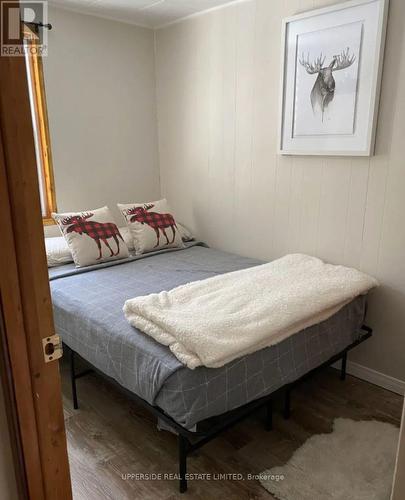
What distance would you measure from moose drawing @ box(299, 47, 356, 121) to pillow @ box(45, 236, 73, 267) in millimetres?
1938

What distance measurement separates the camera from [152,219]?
321 cm

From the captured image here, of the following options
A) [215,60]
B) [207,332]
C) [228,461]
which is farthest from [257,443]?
[215,60]

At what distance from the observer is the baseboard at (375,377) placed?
2489 mm

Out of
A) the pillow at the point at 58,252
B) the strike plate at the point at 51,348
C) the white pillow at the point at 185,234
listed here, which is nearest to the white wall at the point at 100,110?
the pillow at the point at 58,252

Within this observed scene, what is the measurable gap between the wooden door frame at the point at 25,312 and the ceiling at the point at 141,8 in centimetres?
254

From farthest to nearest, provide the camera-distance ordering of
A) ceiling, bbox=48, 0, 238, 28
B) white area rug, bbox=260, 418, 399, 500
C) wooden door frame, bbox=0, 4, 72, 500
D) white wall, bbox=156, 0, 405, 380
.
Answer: ceiling, bbox=48, 0, 238, 28 → white wall, bbox=156, 0, 405, 380 → white area rug, bbox=260, 418, 399, 500 → wooden door frame, bbox=0, 4, 72, 500

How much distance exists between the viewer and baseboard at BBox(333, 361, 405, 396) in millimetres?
2489

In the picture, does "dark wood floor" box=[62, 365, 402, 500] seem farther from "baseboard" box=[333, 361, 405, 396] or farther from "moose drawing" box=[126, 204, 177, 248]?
"moose drawing" box=[126, 204, 177, 248]

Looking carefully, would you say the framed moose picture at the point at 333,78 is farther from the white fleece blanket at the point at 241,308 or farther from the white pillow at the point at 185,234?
the white pillow at the point at 185,234

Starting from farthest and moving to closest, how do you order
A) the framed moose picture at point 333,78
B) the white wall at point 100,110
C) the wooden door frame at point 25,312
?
the white wall at point 100,110
the framed moose picture at point 333,78
the wooden door frame at point 25,312

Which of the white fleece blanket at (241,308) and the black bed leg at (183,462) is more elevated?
the white fleece blanket at (241,308)

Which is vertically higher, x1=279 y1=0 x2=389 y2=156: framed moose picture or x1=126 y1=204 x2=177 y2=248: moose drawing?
x1=279 y1=0 x2=389 y2=156: framed moose picture

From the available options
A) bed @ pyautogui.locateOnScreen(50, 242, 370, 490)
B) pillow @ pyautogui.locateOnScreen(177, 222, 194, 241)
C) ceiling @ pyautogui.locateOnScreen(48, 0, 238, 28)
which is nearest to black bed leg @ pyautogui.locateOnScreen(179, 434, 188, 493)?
bed @ pyautogui.locateOnScreen(50, 242, 370, 490)

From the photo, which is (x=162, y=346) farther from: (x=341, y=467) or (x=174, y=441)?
(x=341, y=467)
